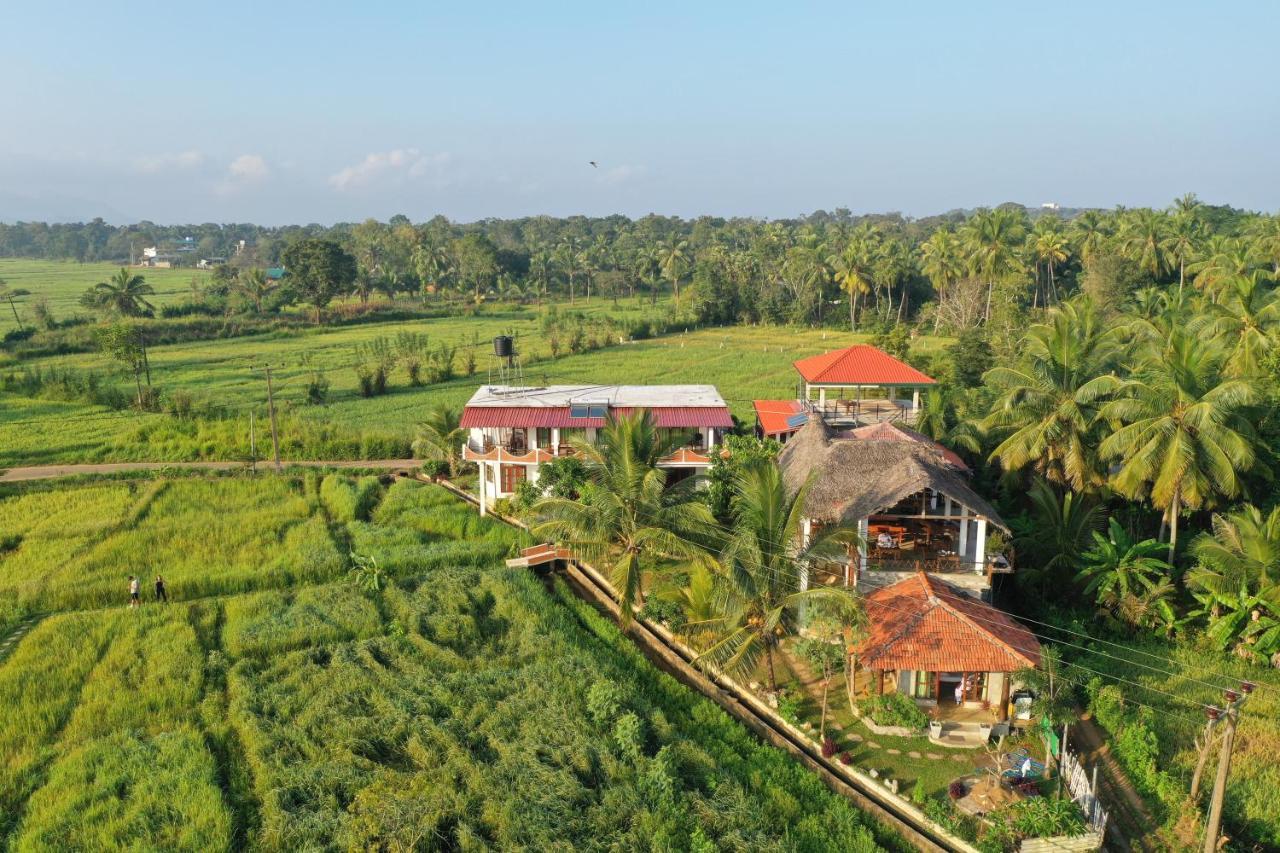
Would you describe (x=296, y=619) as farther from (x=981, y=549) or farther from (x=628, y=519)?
(x=981, y=549)

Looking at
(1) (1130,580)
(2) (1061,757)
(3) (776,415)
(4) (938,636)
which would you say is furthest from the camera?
(3) (776,415)

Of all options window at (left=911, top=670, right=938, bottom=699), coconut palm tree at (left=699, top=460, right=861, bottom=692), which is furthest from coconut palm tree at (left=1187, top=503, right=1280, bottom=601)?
coconut palm tree at (left=699, top=460, right=861, bottom=692)

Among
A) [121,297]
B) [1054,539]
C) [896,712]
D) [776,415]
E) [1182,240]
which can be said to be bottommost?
[896,712]

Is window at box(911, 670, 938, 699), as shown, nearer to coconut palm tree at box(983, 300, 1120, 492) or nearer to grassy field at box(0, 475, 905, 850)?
grassy field at box(0, 475, 905, 850)

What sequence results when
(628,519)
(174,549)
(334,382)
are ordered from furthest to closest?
(334,382) < (174,549) < (628,519)

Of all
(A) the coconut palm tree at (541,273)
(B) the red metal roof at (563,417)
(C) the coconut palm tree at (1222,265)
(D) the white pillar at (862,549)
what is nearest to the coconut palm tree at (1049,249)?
(C) the coconut palm tree at (1222,265)

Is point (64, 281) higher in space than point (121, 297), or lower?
higher

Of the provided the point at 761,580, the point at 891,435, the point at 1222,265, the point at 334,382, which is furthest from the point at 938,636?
the point at 1222,265

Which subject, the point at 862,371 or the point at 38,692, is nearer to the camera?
the point at 38,692
